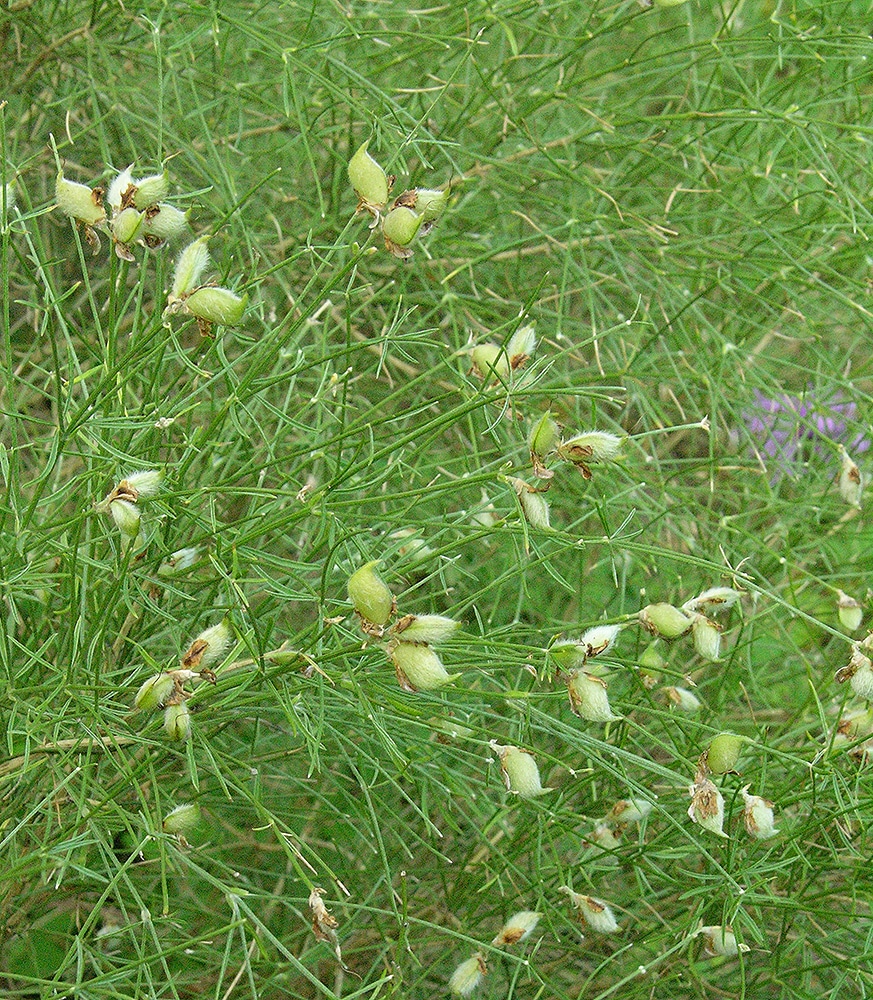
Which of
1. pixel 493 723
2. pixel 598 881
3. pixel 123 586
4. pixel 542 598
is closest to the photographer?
pixel 123 586

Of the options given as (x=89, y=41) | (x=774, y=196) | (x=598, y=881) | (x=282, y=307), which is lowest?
(x=598, y=881)

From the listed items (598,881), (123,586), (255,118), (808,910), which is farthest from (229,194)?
(808,910)

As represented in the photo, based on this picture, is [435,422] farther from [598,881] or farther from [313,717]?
Result: [598,881]

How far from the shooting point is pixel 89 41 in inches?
51.5

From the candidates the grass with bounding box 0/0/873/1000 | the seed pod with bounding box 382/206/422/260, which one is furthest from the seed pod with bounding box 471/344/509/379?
the seed pod with bounding box 382/206/422/260

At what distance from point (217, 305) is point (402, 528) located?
35cm

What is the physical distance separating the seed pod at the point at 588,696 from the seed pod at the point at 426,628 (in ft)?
0.43

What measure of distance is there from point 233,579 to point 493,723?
48cm

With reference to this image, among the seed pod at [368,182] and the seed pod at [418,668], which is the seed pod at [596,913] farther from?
the seed pod at [368,182]

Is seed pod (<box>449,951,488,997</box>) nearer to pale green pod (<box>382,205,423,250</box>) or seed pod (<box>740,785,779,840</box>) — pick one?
seed pod (<box>740,785,779,840</box>)

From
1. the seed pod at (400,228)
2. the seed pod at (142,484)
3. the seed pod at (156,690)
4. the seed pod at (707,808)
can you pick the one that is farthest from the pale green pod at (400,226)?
the seed pod at (707,808)

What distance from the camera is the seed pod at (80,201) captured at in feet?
2.71

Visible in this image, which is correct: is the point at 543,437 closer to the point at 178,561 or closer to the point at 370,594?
the point at 370,594

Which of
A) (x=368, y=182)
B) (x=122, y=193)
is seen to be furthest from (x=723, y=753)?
(x=122, y=193)
